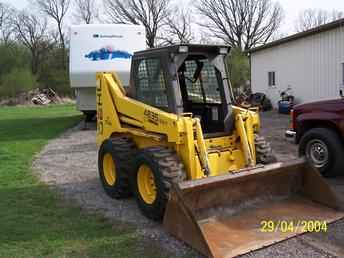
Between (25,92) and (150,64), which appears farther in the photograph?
(25,92)

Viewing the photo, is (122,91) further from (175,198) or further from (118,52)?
(118,52)

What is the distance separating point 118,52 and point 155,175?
9.40 meters

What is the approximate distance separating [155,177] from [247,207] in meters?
1.20

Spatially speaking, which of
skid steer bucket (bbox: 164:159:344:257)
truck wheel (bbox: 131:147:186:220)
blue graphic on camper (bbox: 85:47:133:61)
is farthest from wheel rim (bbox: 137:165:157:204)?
blue graphic on camper (bbox: 85:47:133:61)

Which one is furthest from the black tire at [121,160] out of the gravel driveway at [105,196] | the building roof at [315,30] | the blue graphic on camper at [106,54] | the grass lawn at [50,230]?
the building roof at [315,30]

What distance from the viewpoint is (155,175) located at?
497 cm

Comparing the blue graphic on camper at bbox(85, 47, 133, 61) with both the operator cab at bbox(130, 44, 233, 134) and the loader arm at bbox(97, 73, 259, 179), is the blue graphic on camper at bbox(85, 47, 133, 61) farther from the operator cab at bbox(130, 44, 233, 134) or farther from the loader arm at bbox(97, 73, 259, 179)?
the operator cab at bbox(130, 44, 233, 134)

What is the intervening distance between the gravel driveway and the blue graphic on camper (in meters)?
2.61

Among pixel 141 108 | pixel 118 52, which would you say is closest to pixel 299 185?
pixel 141 108

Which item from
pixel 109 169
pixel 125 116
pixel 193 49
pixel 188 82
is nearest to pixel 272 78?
pixel 188 82

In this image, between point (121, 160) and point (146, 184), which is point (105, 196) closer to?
point (121, 160)
